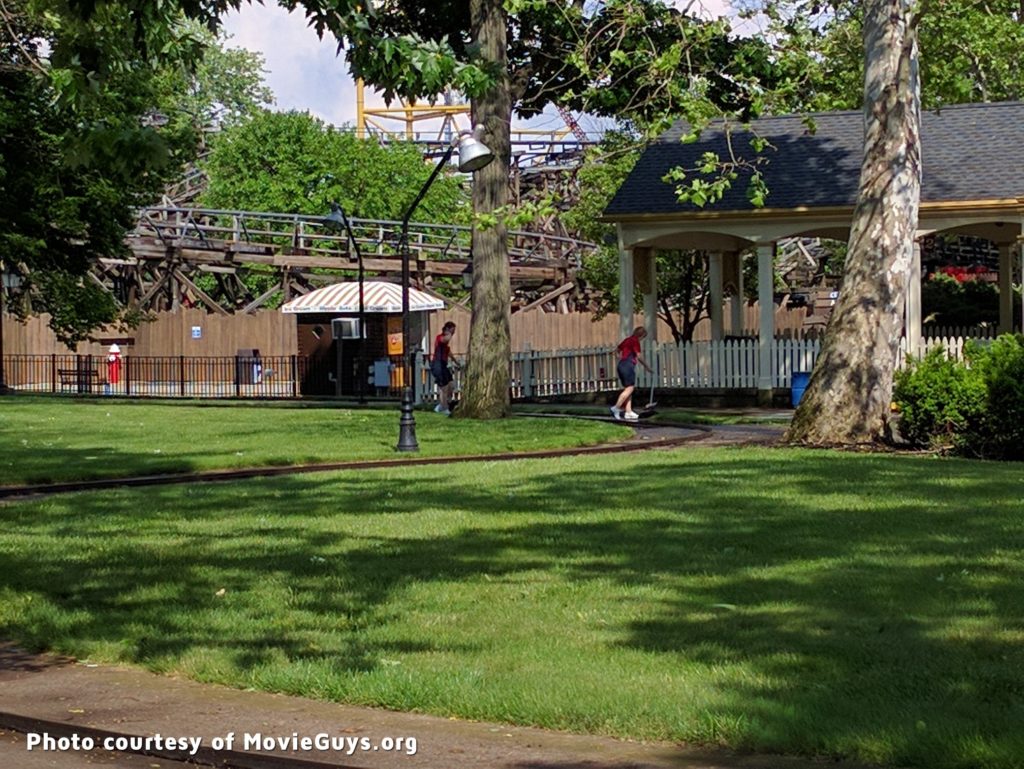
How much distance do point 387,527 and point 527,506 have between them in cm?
172

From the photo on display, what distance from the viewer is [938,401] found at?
68.1ft

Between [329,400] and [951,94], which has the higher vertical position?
[951,94]

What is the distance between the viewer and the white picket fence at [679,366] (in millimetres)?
34062

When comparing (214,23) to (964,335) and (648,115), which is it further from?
(964,335)

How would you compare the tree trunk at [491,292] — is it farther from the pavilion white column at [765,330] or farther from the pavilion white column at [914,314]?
the pavilion white column at [914,314]

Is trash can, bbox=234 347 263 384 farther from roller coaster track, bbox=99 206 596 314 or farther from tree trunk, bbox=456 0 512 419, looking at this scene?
tree trunk, bbox=456 0 512 419

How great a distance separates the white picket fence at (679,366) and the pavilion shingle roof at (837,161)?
2922mm

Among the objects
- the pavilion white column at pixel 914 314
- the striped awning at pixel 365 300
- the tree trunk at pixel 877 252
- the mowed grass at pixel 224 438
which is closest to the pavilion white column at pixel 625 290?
the mowed grass at pixel 224 438

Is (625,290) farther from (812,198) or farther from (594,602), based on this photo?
(594,602)

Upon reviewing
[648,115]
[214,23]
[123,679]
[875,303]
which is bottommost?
[123,679]

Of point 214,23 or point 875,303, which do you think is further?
point 875,303

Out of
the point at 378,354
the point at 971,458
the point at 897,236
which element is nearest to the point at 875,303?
the point at 897,236

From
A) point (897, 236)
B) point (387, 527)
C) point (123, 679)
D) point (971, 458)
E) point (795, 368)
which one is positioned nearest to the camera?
point (123, 679)

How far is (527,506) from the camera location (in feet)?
48.1
